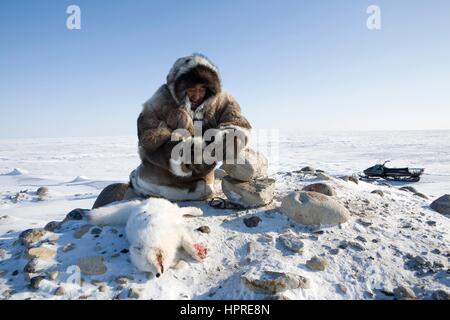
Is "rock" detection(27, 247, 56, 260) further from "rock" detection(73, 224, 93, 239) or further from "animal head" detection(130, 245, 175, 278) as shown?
"animal head" detection(130, 245, 175, 278)

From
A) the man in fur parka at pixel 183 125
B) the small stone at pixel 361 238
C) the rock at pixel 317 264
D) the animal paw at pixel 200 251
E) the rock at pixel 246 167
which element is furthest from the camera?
the rock at pixel 246 167

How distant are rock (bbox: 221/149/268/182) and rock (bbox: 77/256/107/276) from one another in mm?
→ 1472

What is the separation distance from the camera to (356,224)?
9.88ft

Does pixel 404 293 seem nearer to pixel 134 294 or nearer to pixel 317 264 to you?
pixel 317 264

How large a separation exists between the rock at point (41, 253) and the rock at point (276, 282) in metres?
1.53

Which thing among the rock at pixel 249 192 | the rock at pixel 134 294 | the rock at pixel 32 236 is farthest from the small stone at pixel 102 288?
the rock at pixel 249 192

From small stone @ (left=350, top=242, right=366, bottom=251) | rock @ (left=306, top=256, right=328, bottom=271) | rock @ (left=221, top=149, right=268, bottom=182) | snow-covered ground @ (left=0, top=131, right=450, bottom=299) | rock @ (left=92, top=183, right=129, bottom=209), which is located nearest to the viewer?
snow-covered ground @ (left=0, top=131, right=450, bottom=299)

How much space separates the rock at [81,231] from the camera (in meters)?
2.90

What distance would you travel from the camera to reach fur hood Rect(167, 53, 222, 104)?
10.5 feet

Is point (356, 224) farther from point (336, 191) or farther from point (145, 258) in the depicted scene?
point (145, 258)

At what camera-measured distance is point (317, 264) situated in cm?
242

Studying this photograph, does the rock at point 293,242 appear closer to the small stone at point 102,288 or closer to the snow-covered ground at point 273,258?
the snow-covered ground at point 273,258

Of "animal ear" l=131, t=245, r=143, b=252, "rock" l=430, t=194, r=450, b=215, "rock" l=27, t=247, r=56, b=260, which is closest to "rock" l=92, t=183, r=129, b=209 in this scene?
"rock" l=27, t=247, r=56, b=260

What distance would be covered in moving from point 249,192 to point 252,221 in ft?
1.20
